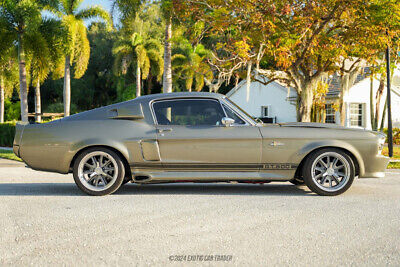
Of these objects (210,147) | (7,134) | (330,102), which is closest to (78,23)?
(7,134)

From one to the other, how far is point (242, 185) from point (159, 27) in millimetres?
55690

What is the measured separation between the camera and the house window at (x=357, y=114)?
91.0 feet

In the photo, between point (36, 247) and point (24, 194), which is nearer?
point (36, 247)

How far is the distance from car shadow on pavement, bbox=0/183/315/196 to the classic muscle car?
1.81ft

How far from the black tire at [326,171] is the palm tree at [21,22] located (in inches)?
845

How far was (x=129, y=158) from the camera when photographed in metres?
7.07

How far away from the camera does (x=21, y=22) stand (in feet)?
85.3

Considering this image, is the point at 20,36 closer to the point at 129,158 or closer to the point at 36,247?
the point at 129,158

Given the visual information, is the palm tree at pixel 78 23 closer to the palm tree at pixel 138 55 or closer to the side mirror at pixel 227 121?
the palm tree at pixel 138 55

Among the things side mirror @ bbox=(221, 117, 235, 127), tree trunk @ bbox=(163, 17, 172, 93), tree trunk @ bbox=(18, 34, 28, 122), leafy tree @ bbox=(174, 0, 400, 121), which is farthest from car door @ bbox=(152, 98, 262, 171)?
tree trunk @ bbox=(18, 34, 28, 122)

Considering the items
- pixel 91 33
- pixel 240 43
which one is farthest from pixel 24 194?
pixel 91 33

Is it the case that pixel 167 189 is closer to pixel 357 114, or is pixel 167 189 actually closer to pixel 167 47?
pixel 167 47

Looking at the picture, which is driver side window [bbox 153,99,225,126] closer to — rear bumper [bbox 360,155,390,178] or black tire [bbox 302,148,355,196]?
black tire [bbox 302,148,355,196]

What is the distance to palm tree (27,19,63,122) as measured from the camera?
84.5ft
